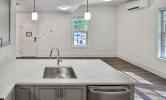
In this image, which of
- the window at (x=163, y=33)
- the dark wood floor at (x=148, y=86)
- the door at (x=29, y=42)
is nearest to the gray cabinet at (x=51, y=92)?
the dark wood floor at (x=148, y=86)

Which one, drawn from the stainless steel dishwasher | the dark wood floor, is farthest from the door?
the stainless steel dishwasher

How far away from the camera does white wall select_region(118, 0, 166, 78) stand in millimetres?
7258

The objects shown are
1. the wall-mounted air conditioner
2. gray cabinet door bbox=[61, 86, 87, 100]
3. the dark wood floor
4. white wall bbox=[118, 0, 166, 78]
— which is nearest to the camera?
gray cabinet door bbox=[61, 86, 87, 100]

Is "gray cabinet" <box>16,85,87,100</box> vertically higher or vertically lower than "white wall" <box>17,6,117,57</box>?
lower

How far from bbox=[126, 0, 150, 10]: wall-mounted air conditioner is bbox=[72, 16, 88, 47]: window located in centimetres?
273

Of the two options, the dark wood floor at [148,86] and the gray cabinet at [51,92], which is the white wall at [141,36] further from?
the gray cabinet at [51,92]

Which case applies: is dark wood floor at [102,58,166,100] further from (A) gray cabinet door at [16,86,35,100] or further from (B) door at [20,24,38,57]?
(B) door at [20,24,38,57]

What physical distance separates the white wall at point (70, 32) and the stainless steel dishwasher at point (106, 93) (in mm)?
9731

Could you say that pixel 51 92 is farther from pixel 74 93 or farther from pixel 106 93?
pixel 106 93

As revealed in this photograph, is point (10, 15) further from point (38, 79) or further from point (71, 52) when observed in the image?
point (71, 52)

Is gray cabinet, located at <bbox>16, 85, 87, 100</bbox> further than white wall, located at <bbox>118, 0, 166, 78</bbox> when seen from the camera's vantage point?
No

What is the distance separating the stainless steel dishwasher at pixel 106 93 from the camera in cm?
231

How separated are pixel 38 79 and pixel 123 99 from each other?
0.91 metres

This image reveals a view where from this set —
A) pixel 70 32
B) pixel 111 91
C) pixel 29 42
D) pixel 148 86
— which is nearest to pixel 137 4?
pixel 148 86
